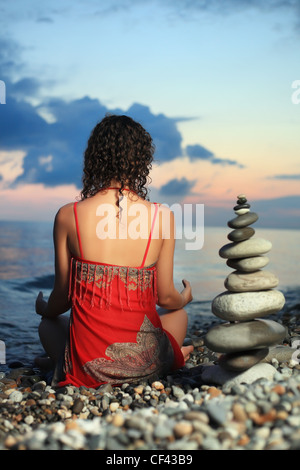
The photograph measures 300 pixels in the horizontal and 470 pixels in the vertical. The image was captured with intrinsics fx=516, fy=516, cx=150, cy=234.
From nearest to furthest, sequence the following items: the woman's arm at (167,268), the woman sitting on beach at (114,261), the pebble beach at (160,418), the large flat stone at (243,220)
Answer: the pebble beach at (160,418), the large flat stone at (243,220), the woman sitting on beach at (114,261), the woman's arm at (167,268)

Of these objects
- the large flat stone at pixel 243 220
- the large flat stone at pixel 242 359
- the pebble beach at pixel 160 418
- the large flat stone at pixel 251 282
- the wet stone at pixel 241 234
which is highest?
the large flat stone at pixel 243 220

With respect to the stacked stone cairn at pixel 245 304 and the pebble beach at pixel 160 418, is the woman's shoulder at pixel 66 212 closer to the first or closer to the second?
the stacked stone cairn at pixel 245 304

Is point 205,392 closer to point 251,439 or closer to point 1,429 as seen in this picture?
point 251,439

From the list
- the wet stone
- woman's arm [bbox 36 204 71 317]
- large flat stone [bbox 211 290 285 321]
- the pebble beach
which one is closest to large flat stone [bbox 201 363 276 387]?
the pebble beach

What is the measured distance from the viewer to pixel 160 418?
10.0 feet

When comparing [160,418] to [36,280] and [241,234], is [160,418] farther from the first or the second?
[36,280]

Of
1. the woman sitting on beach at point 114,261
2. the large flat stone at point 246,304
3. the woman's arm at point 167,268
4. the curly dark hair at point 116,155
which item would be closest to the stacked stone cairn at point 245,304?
the large flat stone at point 246,304

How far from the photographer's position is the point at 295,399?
3.16 metres

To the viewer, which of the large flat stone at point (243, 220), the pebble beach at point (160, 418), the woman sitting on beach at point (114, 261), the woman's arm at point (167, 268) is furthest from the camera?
the woman's arm at point (167, 268)

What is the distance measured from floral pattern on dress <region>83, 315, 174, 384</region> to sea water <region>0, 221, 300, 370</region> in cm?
253

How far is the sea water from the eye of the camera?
8.09 m

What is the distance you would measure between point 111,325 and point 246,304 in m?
1.21

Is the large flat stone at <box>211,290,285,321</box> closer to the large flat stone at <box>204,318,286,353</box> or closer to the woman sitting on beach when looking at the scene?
the large flat stone at <box>204,318,286,353</box>

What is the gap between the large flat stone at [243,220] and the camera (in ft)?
13.4
